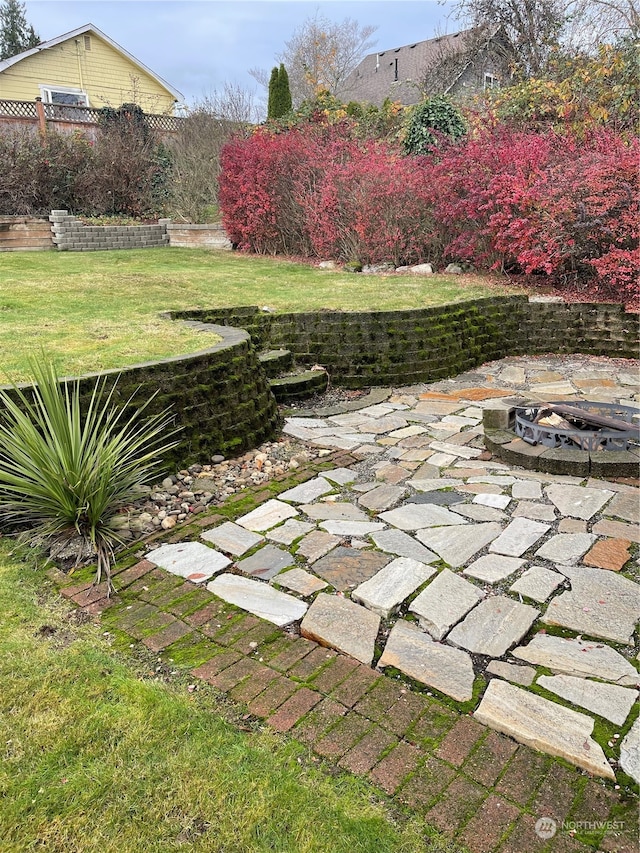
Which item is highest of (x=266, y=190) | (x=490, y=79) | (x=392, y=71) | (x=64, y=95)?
(x=392, y=71)

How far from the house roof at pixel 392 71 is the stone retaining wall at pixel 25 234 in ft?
49.1

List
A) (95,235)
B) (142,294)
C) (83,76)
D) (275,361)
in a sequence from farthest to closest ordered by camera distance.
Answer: (83,76) < (95,235) < (142,294) < (275,361)

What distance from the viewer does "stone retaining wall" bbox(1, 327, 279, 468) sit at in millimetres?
4004

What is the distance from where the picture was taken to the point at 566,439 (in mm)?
4359

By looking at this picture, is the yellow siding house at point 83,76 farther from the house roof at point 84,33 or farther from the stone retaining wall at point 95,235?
the stone retaining wall at point 95,235

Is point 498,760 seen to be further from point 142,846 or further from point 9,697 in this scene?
point 9,697

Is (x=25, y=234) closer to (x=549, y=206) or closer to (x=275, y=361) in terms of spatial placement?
(x=275, y=361)

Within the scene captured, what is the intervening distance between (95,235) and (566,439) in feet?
39.3

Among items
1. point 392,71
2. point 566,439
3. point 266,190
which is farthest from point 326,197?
point 392,71

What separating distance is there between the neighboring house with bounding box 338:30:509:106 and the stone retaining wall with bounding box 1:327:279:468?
47.4 feet

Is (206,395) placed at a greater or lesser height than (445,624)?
greater

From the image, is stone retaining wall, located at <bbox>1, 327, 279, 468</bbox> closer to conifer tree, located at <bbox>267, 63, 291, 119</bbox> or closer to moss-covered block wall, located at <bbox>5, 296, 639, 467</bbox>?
moss-covered block wall, located at <bbox>5, 296, 639, 467</bbox>

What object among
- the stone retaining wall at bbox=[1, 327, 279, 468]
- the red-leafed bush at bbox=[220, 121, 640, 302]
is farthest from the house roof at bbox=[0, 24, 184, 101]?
the stone retaining wall at bbox=[1, 327, 279, 468]

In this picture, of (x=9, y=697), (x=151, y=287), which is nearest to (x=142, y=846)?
(x=9, y=697)
